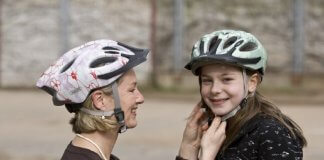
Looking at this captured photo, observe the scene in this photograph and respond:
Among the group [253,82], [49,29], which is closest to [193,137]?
[253,82]

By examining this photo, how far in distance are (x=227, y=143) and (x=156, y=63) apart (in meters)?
13.0

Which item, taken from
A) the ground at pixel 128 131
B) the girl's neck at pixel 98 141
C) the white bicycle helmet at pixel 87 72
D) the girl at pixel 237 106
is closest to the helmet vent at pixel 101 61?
the white bicycle helmet at pixel 87 72

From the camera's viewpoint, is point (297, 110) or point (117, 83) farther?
point (297, 110)

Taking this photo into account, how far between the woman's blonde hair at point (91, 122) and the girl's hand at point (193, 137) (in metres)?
0.51

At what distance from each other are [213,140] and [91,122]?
57cm

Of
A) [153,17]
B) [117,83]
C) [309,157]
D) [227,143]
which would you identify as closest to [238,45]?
[227,143]

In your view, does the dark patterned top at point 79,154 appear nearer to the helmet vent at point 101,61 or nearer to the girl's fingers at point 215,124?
the helmet vent at point 101,61

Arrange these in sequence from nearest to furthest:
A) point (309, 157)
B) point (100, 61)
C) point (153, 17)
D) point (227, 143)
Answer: point (100, 61) → point (227, 143) → point (309, 157) → point (153, 17)

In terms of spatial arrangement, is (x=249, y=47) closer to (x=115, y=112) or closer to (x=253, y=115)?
(x=253, y=115)

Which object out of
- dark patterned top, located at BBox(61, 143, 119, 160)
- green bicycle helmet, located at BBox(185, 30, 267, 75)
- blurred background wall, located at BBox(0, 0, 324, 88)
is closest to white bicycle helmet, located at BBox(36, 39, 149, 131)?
dark patterned top, located at BBox(61, 143, 119, 160)

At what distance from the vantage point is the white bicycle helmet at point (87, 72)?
2.83 metres

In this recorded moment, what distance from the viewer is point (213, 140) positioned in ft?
10.2

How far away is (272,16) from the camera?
16000 mm

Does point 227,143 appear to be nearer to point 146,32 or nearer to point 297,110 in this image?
point 297,110
